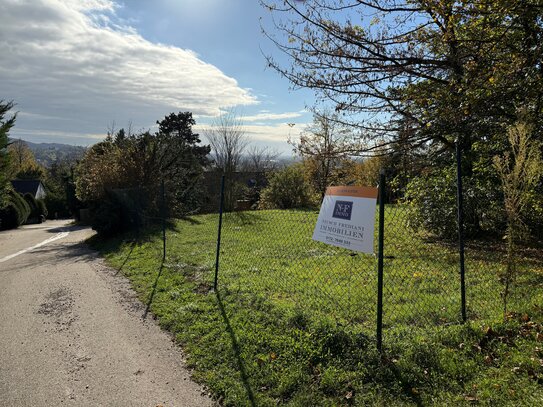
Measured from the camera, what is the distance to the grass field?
3.19 meters

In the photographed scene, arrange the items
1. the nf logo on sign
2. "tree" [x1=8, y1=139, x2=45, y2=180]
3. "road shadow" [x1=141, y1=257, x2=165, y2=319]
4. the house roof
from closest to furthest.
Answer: the nf logo on sign, "road shadow" [x1=141, y1=257, x2=165, y2=319], the house roof, "tree" [x1=8, y1=139, x2=45, y2=180]

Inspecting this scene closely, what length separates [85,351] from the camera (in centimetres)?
429

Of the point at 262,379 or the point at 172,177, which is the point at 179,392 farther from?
the point at 172,177

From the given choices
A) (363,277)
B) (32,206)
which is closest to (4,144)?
(32,206)

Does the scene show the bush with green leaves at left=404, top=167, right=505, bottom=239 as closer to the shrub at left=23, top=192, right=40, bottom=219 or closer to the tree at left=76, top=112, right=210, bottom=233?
the tree at left=76, top=112, right=210, bottom=233

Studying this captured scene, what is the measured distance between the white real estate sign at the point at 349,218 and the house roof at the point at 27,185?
4773 cm

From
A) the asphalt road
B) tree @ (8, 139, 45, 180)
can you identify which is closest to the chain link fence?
the asphalt road

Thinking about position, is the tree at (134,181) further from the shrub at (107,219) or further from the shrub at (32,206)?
the shrub at (32,206)

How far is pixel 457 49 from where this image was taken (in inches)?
236

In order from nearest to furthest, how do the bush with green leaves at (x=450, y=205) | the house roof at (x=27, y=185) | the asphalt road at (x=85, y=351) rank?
the asphalt road at (x=85, y=351)
the bush with green leaves at (x=450, y=205)
the house roof at (x=27, y=185)

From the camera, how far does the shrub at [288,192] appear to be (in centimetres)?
2236

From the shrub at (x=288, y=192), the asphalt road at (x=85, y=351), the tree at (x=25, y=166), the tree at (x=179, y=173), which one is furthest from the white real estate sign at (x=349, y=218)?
the tree at (x=25, y=166)

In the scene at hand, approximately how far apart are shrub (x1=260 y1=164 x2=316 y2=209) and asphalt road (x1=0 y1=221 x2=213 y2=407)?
15.6m

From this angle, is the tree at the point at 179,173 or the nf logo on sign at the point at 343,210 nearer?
the nf logo on sign at the point at 343,210
